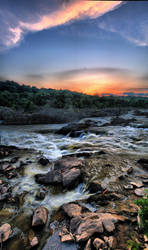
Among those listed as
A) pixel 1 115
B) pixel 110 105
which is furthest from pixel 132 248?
pixel 110 105

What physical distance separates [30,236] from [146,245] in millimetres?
1692

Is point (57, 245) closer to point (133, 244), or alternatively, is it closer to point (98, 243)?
point (98, 243)

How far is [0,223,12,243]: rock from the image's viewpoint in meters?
1.81

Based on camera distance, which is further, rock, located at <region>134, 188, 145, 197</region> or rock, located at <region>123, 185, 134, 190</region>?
rock, located at <region>123, 185, 134, 190</region>

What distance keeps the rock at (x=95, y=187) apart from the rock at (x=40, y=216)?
3.78 ft

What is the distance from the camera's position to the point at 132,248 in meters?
1.44

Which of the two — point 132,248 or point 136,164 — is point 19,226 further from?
point 136,164

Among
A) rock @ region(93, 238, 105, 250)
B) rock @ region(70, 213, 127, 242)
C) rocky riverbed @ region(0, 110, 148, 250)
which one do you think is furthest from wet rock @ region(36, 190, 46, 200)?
rock @ region(93, 238, 105, 250)

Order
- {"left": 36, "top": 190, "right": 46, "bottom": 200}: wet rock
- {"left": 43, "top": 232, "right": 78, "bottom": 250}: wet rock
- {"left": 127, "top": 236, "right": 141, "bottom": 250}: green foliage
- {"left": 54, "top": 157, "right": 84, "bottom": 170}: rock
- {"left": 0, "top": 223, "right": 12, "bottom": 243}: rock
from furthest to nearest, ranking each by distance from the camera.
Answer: {"left": 54, "top": 157, "right": 84, "bottom": 170}: rock, {"left": 36, "top": 190, "right": 46, "bottom": 200}: wet rock, {"left": 0, "top": 223, "right": 12, "bottom": 243}: rock, {"left": 43, "top": 232, "right": 78, "bottom": 250}: wet rock, {"left": 127, "top": 236, "right": 141, "bottom": 250}: green foliage

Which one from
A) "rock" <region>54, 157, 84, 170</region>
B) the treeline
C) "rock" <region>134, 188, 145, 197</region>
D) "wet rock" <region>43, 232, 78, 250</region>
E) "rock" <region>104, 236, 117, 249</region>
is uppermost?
the treeline

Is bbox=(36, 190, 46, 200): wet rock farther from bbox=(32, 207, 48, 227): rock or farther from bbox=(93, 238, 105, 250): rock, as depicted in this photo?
bbox=(93, 238, 105, 250): rock

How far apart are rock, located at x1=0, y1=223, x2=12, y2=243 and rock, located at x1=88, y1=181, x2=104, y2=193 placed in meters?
1.78

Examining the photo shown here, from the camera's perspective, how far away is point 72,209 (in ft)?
7.44

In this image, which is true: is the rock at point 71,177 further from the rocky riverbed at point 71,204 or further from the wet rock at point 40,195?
the wet rock at point 40,195
